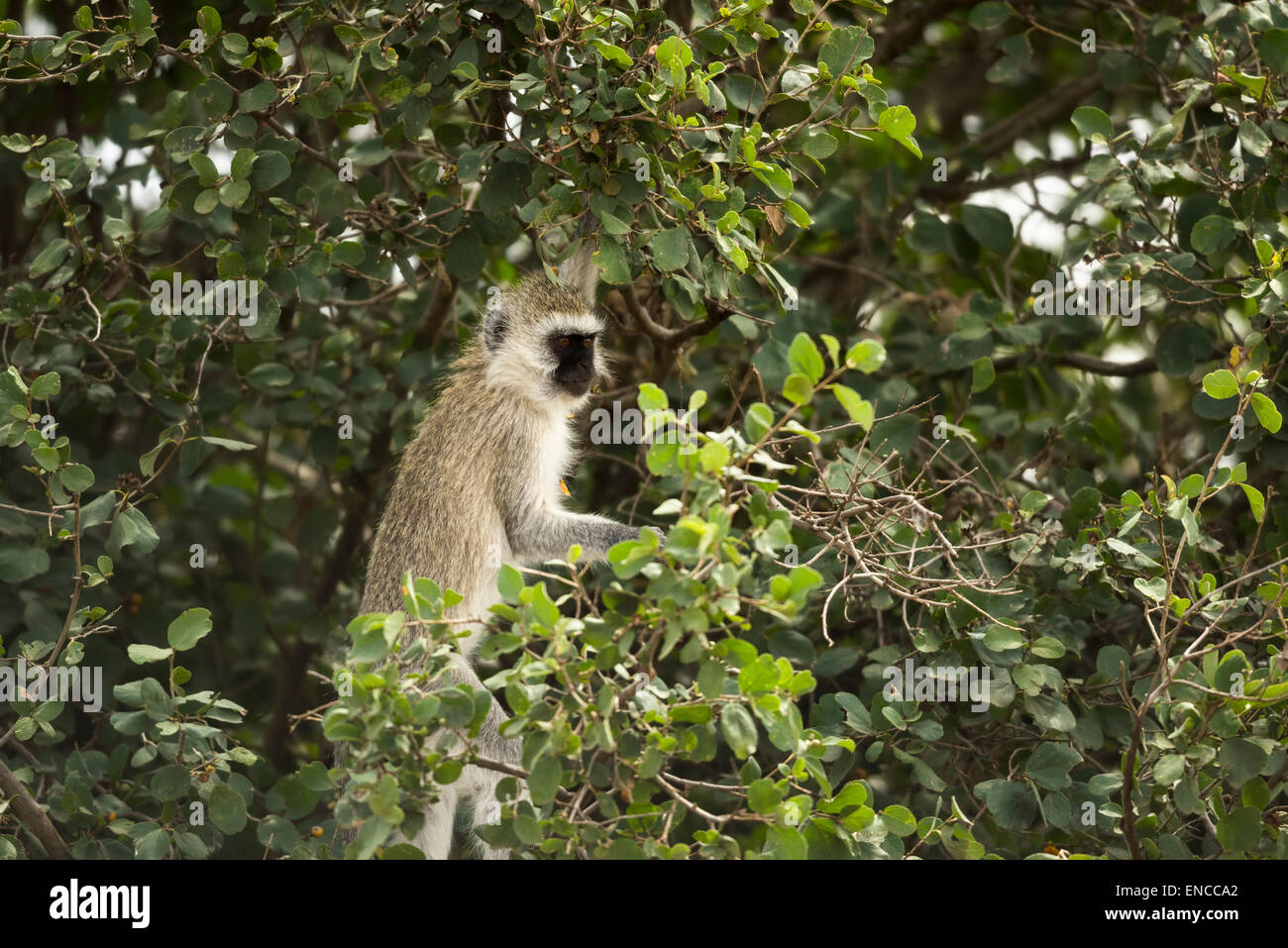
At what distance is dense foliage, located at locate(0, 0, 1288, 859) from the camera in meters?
2.99

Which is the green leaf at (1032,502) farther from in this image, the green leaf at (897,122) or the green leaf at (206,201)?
the green leaf at (206,201)

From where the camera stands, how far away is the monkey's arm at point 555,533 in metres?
4.87

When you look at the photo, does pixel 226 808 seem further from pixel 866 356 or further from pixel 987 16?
pixel 987 16

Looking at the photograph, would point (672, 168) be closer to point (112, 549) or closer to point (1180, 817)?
point (112, 549)

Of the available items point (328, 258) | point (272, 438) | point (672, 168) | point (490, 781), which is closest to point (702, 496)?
point (672, 168)

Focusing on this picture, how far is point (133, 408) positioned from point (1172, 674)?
3.99 m

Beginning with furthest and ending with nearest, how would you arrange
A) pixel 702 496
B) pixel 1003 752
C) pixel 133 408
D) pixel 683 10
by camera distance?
pixel 683 10, pixel 133 408, pixel 1003 752, pixel 702 496

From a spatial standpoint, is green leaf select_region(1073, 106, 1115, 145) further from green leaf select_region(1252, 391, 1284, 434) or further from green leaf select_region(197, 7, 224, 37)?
green leaf select_region(197, 7, 224, 37)

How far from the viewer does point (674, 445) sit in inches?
110

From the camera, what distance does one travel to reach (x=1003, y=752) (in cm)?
434

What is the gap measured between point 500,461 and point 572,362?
49 cm

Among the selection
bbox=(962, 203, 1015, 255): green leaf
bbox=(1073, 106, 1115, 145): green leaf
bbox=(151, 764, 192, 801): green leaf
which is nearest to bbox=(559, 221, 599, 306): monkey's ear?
bbox=(962, 203, 1015, 255): green leaf

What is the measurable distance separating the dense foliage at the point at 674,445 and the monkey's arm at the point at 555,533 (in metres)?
0.13

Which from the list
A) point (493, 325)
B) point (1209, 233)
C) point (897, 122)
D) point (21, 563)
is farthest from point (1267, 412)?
point (21, 563)
